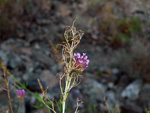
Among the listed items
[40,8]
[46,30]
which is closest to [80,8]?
[40,8]

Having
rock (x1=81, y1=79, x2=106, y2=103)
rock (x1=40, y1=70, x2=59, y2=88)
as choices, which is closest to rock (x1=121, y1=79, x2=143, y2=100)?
rock (x1=81, y1=79, x2=106, y2=103)

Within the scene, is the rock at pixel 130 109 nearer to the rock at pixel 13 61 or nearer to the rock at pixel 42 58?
the rock at pixel 42 58

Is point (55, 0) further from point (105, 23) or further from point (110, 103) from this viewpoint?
point (110, 103)

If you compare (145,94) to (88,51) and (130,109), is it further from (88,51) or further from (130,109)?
(88,51)

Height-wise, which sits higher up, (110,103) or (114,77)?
(114,77)

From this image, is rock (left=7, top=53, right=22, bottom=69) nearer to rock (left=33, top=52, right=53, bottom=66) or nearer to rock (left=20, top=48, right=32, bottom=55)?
rock (left=20, top=48, right=32, bottom=55)

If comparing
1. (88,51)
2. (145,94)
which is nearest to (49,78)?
(88,51)
